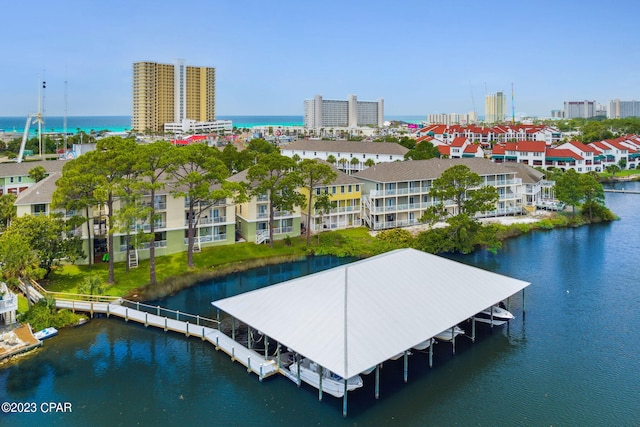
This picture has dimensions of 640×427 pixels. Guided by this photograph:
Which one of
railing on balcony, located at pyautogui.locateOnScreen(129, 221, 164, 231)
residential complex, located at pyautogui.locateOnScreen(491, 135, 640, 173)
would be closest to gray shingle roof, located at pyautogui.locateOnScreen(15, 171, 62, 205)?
railing on balcony, located at pyautogui.locateOnScreen(129, 221, 164, 231)

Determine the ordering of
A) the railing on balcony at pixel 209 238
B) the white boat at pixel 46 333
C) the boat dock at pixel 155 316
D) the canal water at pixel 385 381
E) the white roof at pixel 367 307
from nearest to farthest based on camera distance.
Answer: the canal water at pixel 385 381, the white roof at pixel 367 307, the boat dock at pixel 155 316, the white boat at pixel 46 333, the railing on balcony at pixel 209 238

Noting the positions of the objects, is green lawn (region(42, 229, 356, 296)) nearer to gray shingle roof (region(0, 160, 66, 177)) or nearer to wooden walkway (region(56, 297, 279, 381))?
wooden walkway (region(56, 297, 279, 381))

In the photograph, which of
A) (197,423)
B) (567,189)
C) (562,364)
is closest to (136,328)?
(197,423)

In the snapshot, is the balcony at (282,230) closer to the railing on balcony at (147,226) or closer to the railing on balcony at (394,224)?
the railing on balcony at (394,224)

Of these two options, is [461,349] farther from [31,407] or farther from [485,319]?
[31,407]

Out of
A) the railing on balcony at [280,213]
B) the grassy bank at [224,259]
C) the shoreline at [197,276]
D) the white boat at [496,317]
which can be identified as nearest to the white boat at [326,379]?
the white boat at [496,317]
